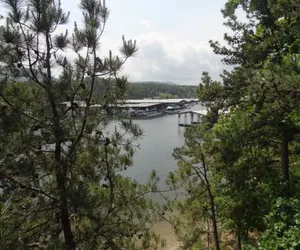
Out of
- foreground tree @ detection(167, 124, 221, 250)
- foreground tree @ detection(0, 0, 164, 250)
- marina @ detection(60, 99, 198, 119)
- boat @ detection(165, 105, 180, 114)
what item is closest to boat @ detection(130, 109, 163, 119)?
marina @ detection(60, 99, 198, 119)

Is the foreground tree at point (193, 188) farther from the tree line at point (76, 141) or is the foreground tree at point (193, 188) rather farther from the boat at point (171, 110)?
the boat at point (171, 110)

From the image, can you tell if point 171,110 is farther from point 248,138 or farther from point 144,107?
point 248,138

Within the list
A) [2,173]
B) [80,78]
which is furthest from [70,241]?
[80,78]

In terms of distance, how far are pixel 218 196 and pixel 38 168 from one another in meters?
4.38

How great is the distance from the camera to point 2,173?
248cm

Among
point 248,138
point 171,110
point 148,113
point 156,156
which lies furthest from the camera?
point 171,110

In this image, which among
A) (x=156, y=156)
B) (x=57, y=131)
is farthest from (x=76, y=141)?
(x=156, y=156)

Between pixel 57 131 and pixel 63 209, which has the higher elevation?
pixel 57 131

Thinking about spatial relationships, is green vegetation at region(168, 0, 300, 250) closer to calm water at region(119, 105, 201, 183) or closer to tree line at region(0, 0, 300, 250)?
tree line at region(0, 0, 300, 250)

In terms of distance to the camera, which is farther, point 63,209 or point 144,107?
point 144,107

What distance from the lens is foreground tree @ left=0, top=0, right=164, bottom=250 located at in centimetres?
261

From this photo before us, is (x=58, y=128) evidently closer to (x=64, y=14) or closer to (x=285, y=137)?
(x=64, y=14)

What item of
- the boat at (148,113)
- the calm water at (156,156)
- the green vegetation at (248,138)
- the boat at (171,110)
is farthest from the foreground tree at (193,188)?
the boat at (171,110)

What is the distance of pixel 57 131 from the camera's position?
9.55 feet
